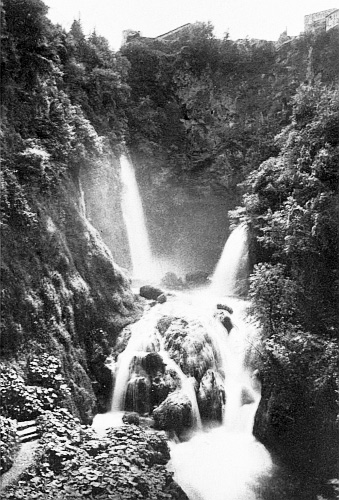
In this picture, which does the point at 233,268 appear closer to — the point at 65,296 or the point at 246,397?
the point at 246,397

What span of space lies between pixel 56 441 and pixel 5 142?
671 centimetres

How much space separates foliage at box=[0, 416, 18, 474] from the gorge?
2 cm

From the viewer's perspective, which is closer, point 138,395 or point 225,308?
point 138,395

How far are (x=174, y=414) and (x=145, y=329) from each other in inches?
116

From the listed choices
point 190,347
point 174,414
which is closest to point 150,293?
point 190,347

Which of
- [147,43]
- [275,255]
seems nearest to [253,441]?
[275,255]

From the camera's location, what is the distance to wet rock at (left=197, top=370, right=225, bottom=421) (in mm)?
10391

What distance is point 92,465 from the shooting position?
7035 mm

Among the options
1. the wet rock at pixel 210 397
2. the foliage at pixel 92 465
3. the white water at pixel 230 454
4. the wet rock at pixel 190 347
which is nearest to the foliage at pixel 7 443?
the foliage at pixel 92 465

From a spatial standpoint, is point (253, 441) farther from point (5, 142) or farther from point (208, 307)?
point (5, 142)

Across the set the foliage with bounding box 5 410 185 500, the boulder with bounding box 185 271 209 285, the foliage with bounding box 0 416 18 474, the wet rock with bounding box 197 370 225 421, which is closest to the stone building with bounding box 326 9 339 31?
the boulder with bounding box 185 271 209 285

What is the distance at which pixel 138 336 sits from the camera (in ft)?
38.9

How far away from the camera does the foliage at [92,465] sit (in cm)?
639

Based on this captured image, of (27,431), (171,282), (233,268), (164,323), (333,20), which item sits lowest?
(27,431)
